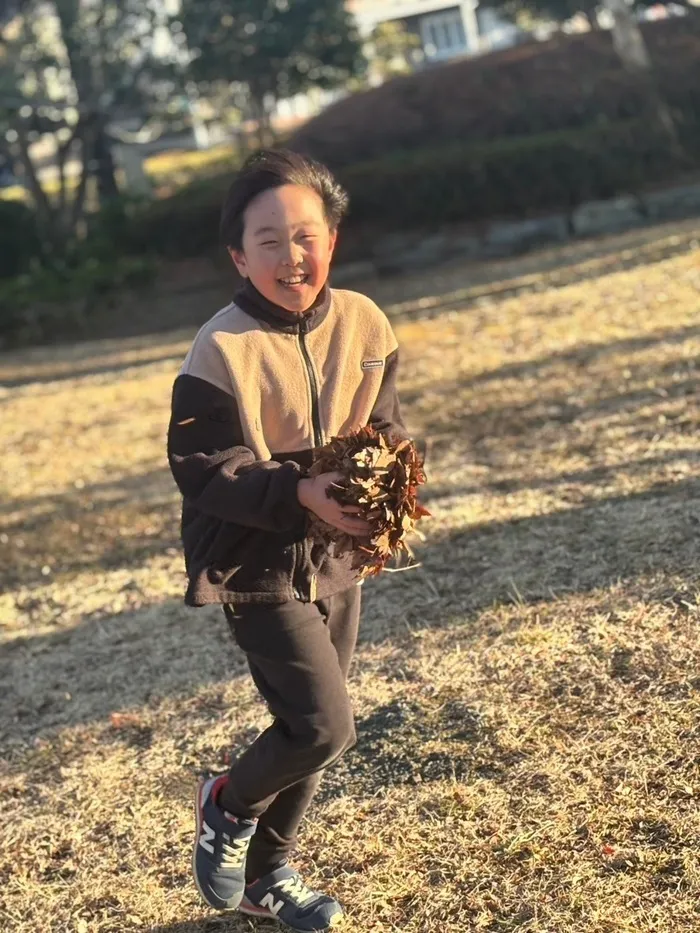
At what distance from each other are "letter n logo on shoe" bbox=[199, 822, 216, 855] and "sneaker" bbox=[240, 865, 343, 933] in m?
0.20

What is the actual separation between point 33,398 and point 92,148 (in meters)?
11.0

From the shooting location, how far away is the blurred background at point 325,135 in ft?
53.8

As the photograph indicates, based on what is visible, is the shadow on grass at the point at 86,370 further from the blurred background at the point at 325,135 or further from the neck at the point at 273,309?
the neck at the point at 273,309

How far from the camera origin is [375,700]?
378 centimetres

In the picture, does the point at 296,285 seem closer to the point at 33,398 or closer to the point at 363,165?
the point at 33,398

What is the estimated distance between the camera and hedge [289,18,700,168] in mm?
17766

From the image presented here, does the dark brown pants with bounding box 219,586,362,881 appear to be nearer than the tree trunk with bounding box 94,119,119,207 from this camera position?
Yes

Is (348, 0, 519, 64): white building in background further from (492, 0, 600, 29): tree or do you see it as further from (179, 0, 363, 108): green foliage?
(179, 0, 363, 108): green foliage

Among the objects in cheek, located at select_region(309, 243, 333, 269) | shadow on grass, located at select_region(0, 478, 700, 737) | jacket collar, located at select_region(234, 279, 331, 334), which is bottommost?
shadow on grass, located at select_region(0, 478, 700, 737)

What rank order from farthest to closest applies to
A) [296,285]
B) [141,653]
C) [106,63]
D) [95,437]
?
[106,63] < [95,437] < [141,653] < [296,285]

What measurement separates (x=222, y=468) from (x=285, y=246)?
1.54 ft

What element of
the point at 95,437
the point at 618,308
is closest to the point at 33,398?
the point at 95,437

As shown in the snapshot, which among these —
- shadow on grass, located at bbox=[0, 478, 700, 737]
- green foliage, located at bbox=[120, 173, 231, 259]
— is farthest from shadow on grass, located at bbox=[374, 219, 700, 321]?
shadow on grass, located at bbox=[0, 478, 700, 737]

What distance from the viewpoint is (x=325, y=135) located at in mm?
19125
